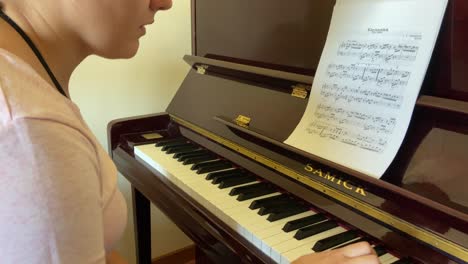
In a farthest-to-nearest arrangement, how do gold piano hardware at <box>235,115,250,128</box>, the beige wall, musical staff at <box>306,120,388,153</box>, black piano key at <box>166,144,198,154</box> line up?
1. the beige wall
2. black piano key at <box>166,144,198,154</box>
3. gold piano hardware at <box>235,115,250,128</box>
4. musical staff at <box>306,120,388,153</box>

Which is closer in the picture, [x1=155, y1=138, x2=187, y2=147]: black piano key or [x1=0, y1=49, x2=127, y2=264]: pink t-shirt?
[x1=0, y1=49, x2=127, y2=264]: pink t-shirt

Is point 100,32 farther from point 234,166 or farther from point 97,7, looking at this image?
point 234,166

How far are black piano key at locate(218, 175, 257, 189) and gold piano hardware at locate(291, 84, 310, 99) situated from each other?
0.80 ft

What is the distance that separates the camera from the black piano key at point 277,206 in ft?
3.04

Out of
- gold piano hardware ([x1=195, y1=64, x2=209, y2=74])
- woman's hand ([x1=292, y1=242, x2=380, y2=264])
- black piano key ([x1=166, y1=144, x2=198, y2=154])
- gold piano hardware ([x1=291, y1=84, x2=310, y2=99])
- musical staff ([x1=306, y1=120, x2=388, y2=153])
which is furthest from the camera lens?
gold piano hardware ([x1=195, y1=64, x2=209, y2=74])

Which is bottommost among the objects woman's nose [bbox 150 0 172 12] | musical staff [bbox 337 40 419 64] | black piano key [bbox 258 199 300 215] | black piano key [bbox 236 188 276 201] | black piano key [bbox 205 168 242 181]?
black piano key [bbox 258 199 300 215]

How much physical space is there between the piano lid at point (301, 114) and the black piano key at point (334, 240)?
0.05 m

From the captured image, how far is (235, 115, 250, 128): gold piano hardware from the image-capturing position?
121cm

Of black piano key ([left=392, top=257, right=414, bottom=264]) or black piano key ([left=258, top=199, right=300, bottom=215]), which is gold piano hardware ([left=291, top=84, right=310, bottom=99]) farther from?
black piano key ([left=392, top=257, right=414, bottom=264])

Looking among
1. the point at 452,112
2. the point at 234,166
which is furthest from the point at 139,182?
the point at 452,112

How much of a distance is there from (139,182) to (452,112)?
868 millimetres

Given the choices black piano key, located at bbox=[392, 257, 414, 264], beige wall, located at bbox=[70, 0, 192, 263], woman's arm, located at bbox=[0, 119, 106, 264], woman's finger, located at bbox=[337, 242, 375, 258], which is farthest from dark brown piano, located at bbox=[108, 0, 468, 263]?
woman's arm, located at bbox=[0, 119, 106, 264]

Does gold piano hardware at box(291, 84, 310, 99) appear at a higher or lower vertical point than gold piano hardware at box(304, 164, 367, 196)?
higher

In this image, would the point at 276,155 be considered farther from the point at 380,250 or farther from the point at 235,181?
the point at 380,250
